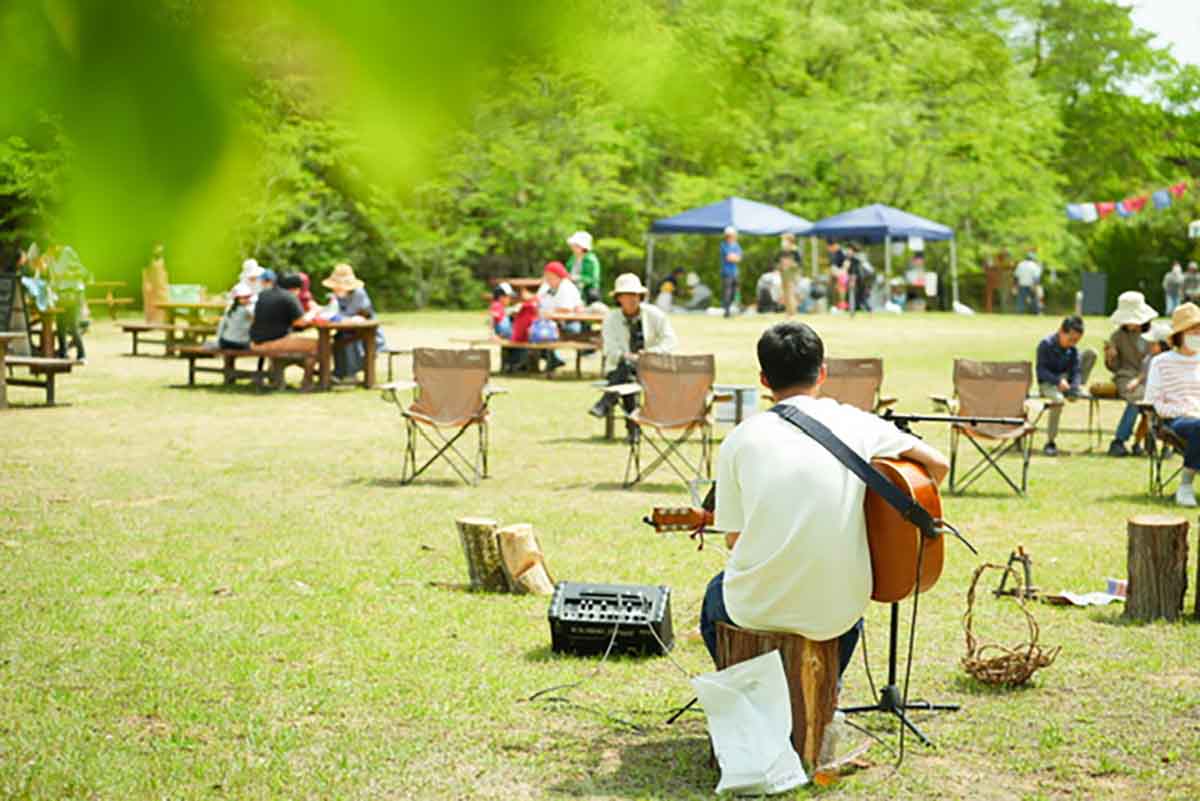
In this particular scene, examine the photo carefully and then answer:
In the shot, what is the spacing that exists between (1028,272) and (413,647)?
28.0m

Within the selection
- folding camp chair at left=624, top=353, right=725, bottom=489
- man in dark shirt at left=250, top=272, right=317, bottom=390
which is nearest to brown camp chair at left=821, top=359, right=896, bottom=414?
folding camp chair at left=624, top=353, right=725, bottom=489

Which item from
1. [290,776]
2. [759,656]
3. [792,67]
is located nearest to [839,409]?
[759,656]

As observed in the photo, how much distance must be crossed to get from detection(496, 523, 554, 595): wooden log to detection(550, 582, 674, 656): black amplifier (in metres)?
A: 0.94

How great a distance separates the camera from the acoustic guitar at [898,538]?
396cm

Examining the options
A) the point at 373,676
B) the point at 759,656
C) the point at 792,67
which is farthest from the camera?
the point at 373,676

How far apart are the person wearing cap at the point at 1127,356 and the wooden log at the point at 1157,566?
5.23m

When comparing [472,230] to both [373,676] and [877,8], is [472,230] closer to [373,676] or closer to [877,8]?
[877,8]

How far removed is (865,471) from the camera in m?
3.94

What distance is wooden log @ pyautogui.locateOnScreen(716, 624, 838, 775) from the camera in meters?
4.01

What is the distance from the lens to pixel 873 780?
164 inches

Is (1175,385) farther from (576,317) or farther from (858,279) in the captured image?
(858,279)

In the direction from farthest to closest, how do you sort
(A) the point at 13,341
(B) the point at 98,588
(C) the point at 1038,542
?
(A) the point at 13,341 < (C) the point at 1038,542 < (B) the point at 98,588

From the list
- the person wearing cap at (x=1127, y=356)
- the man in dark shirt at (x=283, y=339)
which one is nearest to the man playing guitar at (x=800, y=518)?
the person wearing cap at (x=1127, y=356)

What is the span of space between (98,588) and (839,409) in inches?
149
